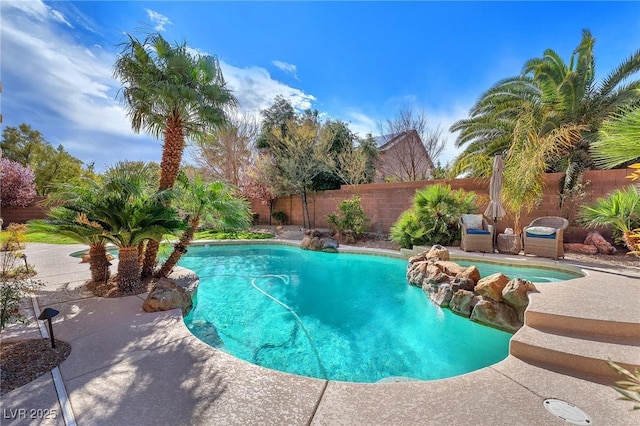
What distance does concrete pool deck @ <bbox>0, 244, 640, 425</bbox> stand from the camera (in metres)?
2.01

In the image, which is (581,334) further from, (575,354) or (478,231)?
(478,231)

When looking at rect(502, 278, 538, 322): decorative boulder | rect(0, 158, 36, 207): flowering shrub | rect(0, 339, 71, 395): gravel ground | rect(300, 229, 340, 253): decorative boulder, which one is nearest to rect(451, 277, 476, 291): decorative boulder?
rect(502, 278, 538, 322): decorative boulder

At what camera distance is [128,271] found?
5012mm

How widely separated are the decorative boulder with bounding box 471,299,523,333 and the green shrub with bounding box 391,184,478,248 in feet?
16.9

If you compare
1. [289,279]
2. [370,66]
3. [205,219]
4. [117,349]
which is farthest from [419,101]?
[117,349]

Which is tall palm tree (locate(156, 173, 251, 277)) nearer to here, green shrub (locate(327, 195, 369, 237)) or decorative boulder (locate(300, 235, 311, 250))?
decorative boulder (locate(300, 235, 311, 250))

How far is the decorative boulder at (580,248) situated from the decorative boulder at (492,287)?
17.6ft

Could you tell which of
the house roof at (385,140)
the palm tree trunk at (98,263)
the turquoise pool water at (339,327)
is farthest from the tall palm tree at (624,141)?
the house roof at (385,140)

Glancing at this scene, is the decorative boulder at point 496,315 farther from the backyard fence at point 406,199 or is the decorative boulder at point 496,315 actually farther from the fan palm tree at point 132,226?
the backyard fence at point 406,199

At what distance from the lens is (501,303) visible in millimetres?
4633

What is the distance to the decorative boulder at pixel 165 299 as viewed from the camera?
4160 millimetres

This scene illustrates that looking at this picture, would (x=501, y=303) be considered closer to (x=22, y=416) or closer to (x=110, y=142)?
(x=22, y=416)

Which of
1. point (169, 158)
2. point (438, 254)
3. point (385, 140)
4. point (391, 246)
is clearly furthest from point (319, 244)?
point (385, 140)

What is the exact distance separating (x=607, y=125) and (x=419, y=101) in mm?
15890
